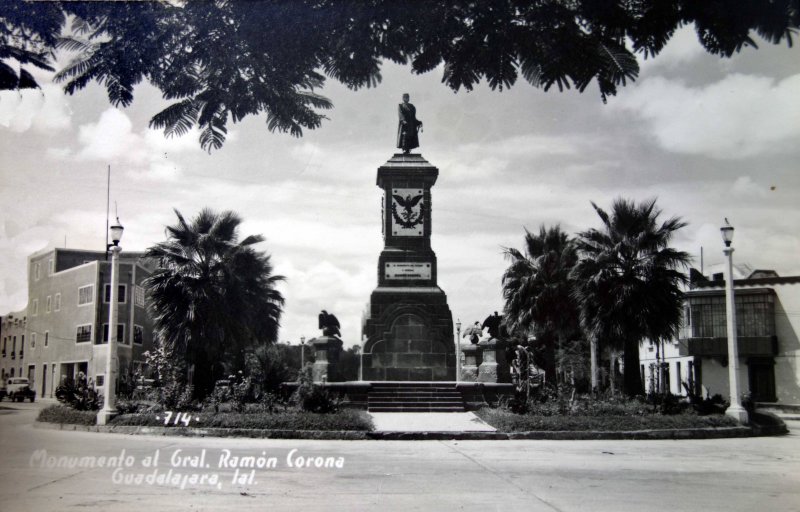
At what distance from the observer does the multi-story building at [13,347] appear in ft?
109

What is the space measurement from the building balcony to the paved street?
21.7m

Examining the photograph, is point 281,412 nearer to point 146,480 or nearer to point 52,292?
point 146,480

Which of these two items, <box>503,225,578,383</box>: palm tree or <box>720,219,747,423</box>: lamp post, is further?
<box>503,225,578,383</box>: palm tree

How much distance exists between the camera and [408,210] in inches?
942

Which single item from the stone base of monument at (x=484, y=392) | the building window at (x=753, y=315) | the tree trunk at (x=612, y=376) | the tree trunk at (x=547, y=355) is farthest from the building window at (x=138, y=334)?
the building window at (x=753, y=315)

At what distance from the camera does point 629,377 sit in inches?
902

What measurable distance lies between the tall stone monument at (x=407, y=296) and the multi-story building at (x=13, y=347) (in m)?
17.9

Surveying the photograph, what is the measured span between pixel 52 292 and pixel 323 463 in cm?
3060

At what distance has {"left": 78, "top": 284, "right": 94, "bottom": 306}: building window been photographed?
4165 cm

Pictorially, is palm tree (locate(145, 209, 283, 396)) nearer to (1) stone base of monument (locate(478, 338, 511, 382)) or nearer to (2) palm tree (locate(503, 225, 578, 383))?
(1) stone base of monument (locate(478, 338, 511, 382))

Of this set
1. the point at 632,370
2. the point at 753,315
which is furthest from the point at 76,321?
the point at 753,315

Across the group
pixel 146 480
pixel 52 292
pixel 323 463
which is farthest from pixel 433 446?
pixel 52 292

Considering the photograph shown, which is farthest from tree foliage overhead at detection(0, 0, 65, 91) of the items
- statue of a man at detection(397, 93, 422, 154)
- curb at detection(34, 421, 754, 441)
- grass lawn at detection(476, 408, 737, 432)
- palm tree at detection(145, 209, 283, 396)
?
statue of a man at detection(397, 93, 422, 154)

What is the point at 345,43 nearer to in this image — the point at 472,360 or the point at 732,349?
the point at 732,349
